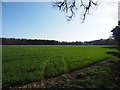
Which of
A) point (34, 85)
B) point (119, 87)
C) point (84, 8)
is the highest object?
point (84, 8)

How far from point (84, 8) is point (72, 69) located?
539 cm

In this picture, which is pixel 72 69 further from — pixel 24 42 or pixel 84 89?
pixel 24 42

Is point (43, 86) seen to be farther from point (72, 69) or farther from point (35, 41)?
point (35, 41)

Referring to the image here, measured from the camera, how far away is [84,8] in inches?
324

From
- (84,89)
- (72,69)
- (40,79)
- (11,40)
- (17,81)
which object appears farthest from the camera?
(11,40)

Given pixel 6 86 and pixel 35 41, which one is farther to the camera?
pixel 35 41

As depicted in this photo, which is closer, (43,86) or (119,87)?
(119,87)

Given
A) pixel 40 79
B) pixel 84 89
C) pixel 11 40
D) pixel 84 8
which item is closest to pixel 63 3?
pixel 84 8

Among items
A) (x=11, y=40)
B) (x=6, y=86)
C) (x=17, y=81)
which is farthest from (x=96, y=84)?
(x=11, y=40)

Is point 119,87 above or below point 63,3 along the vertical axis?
below

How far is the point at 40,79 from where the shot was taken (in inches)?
220

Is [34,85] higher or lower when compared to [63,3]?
lower

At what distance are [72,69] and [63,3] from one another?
552 cm

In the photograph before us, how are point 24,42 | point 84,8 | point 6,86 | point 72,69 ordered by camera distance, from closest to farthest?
point 6,86 → point 72,69 → point 84,8 → point 24,42
